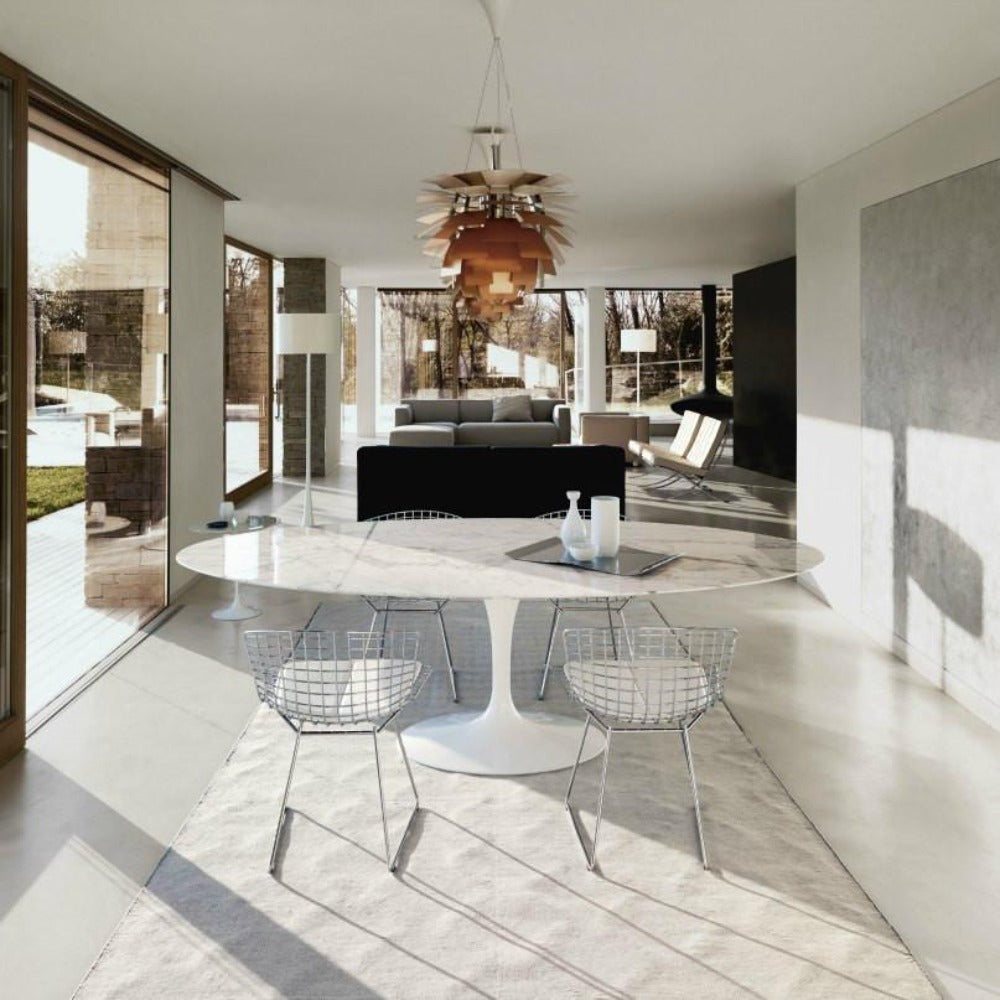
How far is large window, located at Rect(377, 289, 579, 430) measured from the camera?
16.5 meters

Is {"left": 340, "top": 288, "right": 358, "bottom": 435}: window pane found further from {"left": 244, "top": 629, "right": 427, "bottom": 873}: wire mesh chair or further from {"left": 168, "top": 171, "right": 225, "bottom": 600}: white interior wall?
{"left": 244, "top": 629, "right": 427, "bottom": 873}: wire mesh chair

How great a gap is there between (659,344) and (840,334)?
10.9m

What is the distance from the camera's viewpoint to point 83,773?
3.47 metres

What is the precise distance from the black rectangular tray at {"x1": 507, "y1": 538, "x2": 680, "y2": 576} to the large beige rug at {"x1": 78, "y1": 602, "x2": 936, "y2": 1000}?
736 millimetres

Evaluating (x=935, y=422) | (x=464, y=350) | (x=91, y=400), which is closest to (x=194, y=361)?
(x=91, y=400)

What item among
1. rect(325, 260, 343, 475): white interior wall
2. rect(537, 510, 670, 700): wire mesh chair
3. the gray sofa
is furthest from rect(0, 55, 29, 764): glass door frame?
the gray sofa

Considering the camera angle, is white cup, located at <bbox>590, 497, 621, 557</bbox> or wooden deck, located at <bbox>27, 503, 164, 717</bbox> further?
wooden deck, located at <bbox>27, 503, 164, 717</bbox>

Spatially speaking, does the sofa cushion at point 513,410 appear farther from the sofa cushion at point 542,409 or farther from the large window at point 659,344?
the large window at point 659,344

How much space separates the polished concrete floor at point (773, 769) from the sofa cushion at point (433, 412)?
7758mm

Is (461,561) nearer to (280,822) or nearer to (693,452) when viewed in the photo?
(280,822)

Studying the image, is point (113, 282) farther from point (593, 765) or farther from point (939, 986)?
point (939, 986)

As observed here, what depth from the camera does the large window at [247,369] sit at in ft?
30.8

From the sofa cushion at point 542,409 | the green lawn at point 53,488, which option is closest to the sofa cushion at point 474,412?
the sofa cushion at point 542,409

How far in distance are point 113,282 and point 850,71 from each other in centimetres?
328
